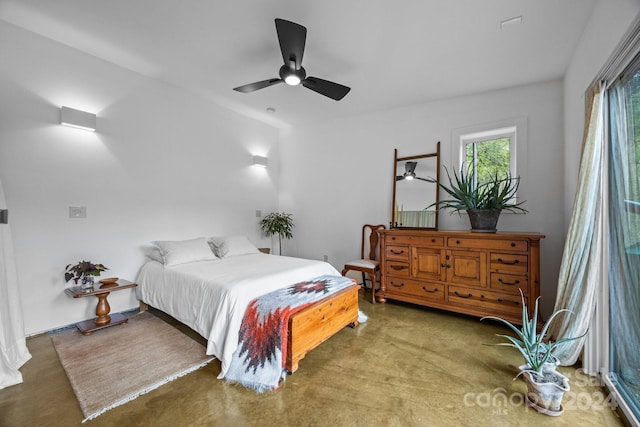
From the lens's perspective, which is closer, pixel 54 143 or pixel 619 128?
pixel 619 128

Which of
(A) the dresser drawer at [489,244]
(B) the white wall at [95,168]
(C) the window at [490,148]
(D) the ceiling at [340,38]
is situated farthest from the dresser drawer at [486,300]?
(B) the white wall at [95,168]

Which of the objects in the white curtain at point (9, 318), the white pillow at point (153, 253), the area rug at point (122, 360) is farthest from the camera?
the white pillow at point (153, 253)

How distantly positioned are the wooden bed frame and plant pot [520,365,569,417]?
54.7 inches

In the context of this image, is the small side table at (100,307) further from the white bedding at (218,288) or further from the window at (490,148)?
the window at (490,148)

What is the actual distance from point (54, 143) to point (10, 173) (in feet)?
1.50

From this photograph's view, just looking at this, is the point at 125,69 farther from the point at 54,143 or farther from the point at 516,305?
the point at 516,305

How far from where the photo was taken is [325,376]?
1.98 meters

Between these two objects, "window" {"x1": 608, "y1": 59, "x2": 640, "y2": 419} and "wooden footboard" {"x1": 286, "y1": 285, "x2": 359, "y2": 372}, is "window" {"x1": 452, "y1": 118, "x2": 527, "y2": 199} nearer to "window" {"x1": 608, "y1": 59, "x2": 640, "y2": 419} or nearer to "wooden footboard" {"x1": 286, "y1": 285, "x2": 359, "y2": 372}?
"window" {"x1": 608, "y1": 59, "x2": 640, "y2": 419}

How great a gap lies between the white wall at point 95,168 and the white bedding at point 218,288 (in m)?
0.65

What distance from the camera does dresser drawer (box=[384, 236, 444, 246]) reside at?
3209 mm

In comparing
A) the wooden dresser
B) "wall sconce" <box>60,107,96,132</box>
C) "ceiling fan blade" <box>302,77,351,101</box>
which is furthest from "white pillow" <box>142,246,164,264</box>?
the wooden dresser

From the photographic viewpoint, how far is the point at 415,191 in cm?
395

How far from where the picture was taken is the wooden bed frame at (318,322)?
1.98m

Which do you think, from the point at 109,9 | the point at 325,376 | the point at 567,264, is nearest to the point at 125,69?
the point at 109,9
